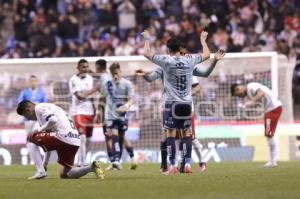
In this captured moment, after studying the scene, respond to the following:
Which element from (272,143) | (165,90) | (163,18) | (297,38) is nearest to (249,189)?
(165,90)

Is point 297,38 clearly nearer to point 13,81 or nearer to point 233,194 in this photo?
point 13,81

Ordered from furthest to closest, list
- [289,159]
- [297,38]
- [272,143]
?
1. [297,38]
2. [289,159]
3. [272,143]

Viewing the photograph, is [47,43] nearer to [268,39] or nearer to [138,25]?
[138,25]

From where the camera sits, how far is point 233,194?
40.0 feet

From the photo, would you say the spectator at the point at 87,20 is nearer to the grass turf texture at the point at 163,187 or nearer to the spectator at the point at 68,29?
the spectator at the point at 68,29

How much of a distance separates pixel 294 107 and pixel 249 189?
13.7 meters

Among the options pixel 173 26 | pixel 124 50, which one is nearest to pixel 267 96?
pixel 124 50

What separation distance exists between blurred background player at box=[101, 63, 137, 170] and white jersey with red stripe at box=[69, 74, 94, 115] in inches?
37.9

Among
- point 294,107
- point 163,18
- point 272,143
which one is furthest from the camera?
point 163,18

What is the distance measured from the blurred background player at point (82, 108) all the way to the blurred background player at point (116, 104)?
0.95 meters

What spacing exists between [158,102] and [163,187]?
11519 millimetres

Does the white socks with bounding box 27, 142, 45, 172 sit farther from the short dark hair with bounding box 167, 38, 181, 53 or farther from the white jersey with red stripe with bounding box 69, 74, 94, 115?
the white jersey with red stripe with bounding box 69, 74, 94, 115

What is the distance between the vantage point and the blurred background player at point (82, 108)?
2117 centimetres

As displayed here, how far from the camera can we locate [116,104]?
20.2 metres
